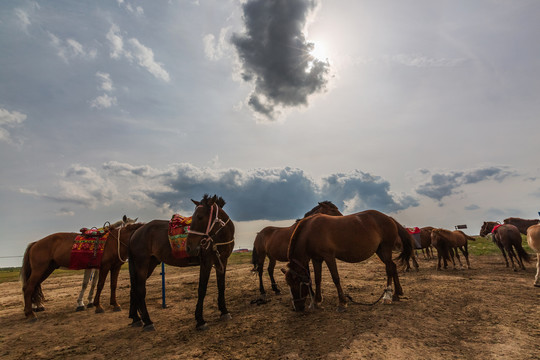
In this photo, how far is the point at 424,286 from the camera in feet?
29.2

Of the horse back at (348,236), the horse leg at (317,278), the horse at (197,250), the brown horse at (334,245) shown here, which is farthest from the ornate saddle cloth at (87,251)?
the horse leg at (317,278)

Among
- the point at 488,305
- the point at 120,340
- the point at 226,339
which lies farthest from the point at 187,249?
the point at 488,305

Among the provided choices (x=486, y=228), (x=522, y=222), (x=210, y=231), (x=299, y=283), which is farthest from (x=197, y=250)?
(x=522, y=222)

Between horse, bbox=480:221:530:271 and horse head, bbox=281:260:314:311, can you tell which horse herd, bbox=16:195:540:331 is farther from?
horse, bbox=480:221:530:271

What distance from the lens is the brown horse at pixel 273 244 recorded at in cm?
896

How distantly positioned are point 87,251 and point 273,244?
6.09 meters

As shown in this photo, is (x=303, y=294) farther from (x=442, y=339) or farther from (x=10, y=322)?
(x=10, y=322)

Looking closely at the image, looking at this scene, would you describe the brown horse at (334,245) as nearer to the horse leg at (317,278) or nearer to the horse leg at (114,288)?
the horse leg at (317,278)

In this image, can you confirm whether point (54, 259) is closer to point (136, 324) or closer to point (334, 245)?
point (136, 324)

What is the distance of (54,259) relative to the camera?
323 inches

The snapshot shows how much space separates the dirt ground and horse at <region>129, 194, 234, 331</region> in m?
0.51

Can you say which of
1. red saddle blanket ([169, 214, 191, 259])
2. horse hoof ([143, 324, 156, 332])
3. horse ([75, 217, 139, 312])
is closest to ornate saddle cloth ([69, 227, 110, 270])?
horse ([75, 217, 139, 312])

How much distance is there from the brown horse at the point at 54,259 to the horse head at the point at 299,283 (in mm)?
5767

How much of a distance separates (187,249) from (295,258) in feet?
8.94
